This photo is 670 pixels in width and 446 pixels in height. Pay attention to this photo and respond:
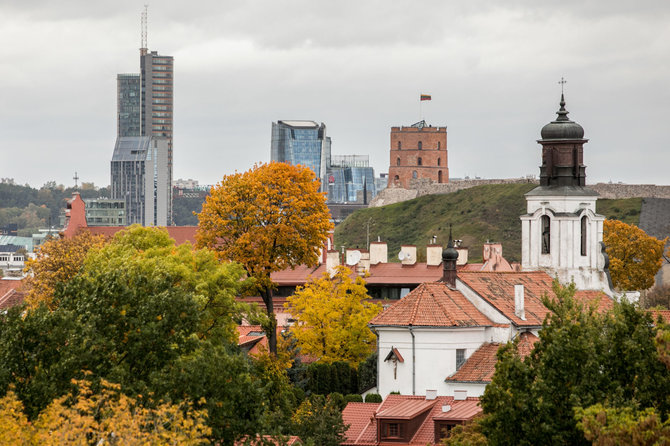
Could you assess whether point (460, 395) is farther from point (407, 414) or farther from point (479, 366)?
point (479, 366)

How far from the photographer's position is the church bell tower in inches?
3137

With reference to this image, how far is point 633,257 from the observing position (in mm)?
→ 112750

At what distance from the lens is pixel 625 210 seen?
566ft

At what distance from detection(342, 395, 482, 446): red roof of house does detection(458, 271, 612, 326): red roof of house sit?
372 inches

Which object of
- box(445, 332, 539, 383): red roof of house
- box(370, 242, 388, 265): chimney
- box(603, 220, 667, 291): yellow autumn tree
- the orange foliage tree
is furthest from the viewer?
box(603, 220, 667, 291): yellow autumn tree

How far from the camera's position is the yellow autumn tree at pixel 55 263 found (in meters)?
85.1

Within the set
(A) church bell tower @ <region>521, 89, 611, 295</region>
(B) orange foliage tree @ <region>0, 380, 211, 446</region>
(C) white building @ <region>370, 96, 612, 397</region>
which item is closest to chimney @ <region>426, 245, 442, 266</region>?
(A) church bell tower @ <region>521, 89, 611, 295</region>

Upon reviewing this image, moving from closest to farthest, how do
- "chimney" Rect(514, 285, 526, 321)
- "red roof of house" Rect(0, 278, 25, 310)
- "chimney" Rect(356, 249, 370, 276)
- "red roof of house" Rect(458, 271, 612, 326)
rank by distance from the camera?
"red roof of house" Rect(458, 271, 612, 326) < "chimney" Rect(514, 285, 526, 321) < "chimney" Rect(356, 249, 370, 276) < "red roof of house" Rect(0, 278, 25, 310)

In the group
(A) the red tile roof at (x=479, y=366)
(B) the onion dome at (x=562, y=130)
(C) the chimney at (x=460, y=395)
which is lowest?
(C) the chimney at (x=460, y=395)

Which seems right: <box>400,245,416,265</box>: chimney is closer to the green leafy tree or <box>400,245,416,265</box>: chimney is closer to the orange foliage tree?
the green leafy tree

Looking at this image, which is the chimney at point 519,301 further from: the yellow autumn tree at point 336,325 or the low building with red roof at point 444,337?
the yellow autumn tree at point 336,325

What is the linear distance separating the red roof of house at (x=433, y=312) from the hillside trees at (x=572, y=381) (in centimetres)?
2366

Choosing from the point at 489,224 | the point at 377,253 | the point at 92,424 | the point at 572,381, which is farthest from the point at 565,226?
the point at 489,224

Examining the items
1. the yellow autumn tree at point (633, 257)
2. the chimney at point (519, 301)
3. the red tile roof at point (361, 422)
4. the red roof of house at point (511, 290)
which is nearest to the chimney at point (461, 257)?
the yellow autumn tree at point (633, 257)
